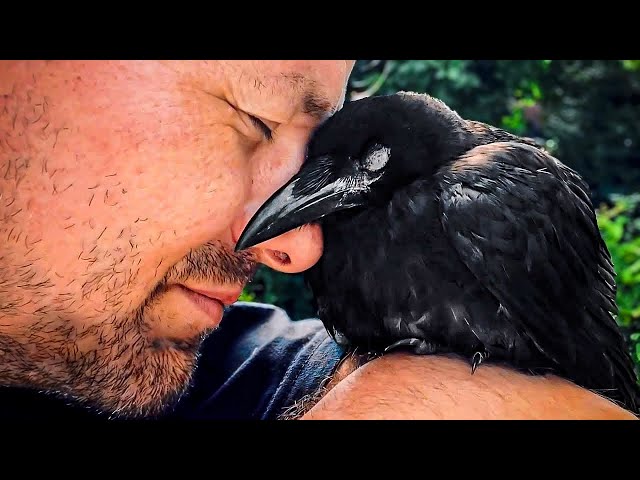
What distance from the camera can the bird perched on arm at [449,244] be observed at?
4.60 feet

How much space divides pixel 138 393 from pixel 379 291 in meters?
0.57

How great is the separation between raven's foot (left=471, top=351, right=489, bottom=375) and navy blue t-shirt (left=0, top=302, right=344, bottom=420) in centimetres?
35

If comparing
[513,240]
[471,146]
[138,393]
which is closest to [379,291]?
[513,240]

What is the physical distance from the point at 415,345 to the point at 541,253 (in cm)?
35

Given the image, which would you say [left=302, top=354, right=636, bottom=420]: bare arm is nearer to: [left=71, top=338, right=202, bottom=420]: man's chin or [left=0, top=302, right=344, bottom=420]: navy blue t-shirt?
[left=0, top=302, right=344, bottom=420]: navy blue t-shirt

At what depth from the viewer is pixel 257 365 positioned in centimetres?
166

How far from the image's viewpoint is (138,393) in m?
1.43

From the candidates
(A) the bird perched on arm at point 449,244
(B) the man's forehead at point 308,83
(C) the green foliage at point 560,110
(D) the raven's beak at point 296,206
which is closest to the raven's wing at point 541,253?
(A) the bird perched on arm at point 449,244

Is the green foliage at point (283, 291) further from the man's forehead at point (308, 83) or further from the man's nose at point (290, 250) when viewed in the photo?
the man's forehead at point (308, 83)

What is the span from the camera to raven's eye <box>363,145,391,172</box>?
156cm

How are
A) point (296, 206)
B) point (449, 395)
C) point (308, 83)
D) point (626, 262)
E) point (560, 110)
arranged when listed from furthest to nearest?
point (560, 110), point (626, 262), point (296, 206), point (308, 83), point (449, 395)

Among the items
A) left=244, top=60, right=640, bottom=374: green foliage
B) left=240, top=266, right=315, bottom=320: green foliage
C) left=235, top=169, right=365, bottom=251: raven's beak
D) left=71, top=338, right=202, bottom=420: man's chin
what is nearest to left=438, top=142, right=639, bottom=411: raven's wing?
left=235, top=169, right=365, bottom=251: raven's beak

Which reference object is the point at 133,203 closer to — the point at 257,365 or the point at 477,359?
the point at 257,365

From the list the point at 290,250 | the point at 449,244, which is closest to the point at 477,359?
the point at 449,244
